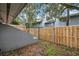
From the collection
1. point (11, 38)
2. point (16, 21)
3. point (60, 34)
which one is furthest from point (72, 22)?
point (11, 38)

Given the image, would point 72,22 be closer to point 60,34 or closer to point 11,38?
point 60,34

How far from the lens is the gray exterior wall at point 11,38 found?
8.02 feet

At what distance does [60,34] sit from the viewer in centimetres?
245

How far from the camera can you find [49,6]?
8.02 ft

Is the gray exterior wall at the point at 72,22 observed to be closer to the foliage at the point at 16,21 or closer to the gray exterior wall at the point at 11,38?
the gray exterior wall at the point at 11,38

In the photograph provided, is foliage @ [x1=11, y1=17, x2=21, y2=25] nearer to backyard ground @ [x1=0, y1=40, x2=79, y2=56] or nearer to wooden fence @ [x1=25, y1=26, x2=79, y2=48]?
wooden fence @ [x1=25, y1=26, x2=79, y2=48]

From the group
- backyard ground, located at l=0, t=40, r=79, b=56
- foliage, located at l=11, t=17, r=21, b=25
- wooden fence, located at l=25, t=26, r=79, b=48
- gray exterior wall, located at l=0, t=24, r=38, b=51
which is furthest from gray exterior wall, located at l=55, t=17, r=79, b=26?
foliage, located at l=11, t=17, r=21, b=25

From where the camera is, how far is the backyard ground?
2.44 metres

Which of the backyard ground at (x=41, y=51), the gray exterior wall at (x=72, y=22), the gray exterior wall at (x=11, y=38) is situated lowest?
the backyard ground at (x=41, y=51)

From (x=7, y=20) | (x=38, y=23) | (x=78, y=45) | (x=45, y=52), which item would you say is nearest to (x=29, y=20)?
(x=38, y=23)

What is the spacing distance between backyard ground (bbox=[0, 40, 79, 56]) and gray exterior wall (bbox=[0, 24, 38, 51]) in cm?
7

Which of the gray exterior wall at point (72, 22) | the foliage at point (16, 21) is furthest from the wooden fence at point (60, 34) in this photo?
the foliage at point (16, 21)

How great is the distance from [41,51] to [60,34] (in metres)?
0.36

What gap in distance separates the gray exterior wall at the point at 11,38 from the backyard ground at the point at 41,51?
70 millimetres
